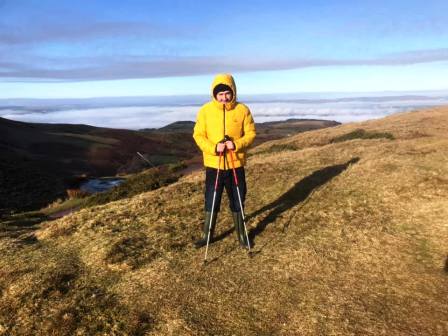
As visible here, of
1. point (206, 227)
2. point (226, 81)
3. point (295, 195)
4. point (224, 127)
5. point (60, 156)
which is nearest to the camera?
point (226, 81)

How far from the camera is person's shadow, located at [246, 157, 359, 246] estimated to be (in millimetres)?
13689

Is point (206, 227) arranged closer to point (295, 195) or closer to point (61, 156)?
point (295, 195)

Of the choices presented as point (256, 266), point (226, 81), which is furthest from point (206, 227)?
point (226, 81)

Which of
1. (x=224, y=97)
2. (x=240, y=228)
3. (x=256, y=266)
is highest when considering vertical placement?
(x=224, y=97)

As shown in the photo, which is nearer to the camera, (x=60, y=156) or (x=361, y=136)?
(x=361, y=136)

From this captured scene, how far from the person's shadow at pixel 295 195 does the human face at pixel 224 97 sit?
399 cm

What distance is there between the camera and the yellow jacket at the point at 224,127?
10.8 meters

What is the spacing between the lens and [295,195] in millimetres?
16578

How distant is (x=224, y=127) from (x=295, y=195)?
669 cm

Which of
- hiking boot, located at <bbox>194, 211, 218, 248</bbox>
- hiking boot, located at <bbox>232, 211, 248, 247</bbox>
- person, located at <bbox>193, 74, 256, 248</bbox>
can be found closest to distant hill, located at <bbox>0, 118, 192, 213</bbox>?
hiking boot, located at <bbox>194, 211, 218, 248</bbox>

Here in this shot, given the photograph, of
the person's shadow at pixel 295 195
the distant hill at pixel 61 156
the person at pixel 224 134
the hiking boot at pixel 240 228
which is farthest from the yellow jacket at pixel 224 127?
the distant hill at pixel 61 156

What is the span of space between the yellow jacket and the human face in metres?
0.08

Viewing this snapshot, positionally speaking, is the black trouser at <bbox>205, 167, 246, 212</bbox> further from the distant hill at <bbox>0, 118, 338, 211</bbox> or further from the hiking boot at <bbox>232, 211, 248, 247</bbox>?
the distant hill at <bbox>0, 118, 338, 211</bbox>

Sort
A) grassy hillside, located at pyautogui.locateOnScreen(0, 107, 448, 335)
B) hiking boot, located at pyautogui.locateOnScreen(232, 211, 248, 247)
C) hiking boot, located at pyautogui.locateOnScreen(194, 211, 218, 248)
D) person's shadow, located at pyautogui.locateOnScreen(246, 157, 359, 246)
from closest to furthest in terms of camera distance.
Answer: grassy hillside, located at pyautogui.locateOnScreen(0, 107, 448, 335)
hiking boot, located at pyautogui.locateOnScreen(232, 211, 248, 247)
hiking boot, located at pyautogui.locateOnScreen(194, 211, 218, 248)
person's shadow, located at pyautogui.locateOnScreen(246, 157, 359, 246)
